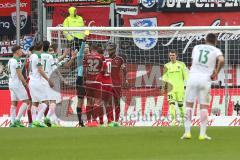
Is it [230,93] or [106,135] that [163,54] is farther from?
[106,135]

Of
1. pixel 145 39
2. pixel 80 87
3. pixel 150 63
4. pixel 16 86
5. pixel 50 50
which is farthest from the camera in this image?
pixel 150 63

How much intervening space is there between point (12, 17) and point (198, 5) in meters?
6.56

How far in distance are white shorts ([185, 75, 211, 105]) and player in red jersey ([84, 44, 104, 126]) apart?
6.76 meters

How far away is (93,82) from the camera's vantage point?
23.1 m

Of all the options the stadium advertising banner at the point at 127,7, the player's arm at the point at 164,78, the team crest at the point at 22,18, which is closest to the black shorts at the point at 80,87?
the player's arm at the point at 164,78

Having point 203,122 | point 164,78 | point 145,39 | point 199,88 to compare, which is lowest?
point 203,122

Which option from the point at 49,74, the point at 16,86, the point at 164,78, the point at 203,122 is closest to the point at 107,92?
the point at 49,74

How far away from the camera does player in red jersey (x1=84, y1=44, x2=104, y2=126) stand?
22.7 meters

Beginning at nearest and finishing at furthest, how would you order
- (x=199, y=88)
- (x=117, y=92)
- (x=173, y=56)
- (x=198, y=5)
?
1. (x=199, y=88)
2. (x=173, y=56)
3. (x=117, y=92)
4. (x=198, y=5)

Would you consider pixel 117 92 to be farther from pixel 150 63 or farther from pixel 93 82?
pixel 150 63

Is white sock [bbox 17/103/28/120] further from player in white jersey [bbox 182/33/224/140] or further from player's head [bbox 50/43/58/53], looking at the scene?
player in white jersey [bbox 182/33/224/140]

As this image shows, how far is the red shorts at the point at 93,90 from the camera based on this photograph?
23.0 meters

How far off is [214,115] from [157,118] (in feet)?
5.23

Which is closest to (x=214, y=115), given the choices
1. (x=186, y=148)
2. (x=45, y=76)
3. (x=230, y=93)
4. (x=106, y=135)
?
(x=230, y=93)
